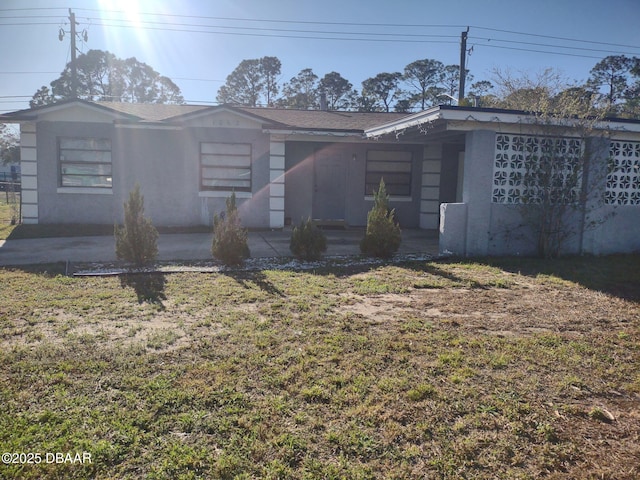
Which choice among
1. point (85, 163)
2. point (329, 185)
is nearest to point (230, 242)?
point (85, 163)

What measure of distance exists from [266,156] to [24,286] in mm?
7166

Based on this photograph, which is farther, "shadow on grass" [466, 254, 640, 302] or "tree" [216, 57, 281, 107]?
"tree" [216, 57, 281, 107]

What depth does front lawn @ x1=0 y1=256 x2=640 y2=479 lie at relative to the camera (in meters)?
2.65

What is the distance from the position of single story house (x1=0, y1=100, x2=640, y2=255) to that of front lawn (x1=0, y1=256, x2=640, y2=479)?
11.4 ft

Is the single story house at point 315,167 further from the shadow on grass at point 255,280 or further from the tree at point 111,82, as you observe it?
the tree at point 111,82

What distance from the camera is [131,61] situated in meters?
46.1

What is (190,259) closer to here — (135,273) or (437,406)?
(135,273)

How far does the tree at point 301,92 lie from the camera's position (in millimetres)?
44253

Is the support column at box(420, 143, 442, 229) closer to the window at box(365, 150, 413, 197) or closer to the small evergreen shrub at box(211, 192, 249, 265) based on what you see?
the window at box(365, 150, 413, 197)

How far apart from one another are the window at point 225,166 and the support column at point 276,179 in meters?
0.61

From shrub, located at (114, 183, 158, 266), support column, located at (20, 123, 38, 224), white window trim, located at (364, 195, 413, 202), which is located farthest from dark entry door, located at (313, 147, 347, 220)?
support column, located at (20, 123, 38, 224)

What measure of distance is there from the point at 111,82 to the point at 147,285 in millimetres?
43906

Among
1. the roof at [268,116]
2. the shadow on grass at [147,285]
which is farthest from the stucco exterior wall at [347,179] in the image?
the shadow on grass at [147,285]

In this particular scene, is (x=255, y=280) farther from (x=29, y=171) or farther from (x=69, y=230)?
(x=29, y=171)
